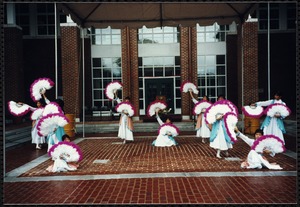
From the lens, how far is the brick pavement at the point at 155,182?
5.19 m

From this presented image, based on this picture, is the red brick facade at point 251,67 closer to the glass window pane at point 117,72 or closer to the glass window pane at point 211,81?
the glass window pane at point 211,81

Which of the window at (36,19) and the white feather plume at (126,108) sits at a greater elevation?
the window at (36,19)

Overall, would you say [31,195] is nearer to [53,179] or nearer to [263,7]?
[53,179]

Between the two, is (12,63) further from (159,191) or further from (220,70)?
(159,191)

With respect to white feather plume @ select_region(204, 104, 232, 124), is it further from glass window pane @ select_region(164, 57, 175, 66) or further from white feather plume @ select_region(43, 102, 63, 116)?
glass window pane @ select_region(164, 57, 175, 66)

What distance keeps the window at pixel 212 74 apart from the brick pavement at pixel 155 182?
42.0 feet

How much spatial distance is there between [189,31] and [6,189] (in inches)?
598

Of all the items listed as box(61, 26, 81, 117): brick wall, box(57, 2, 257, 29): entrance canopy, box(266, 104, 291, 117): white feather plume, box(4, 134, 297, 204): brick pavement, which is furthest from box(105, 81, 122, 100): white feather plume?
box(61, 26, 81, 117): brick wall

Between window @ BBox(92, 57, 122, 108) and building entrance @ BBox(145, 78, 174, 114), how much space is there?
92.4 inches

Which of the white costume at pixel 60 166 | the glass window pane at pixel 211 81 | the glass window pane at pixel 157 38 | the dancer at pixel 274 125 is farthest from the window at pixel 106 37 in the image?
the white costume at pixel 60 166

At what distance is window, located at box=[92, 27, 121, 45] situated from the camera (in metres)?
22.0

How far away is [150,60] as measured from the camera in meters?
21.8

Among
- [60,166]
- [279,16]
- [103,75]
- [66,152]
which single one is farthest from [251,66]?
[60,166]

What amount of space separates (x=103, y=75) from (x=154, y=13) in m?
12.1
